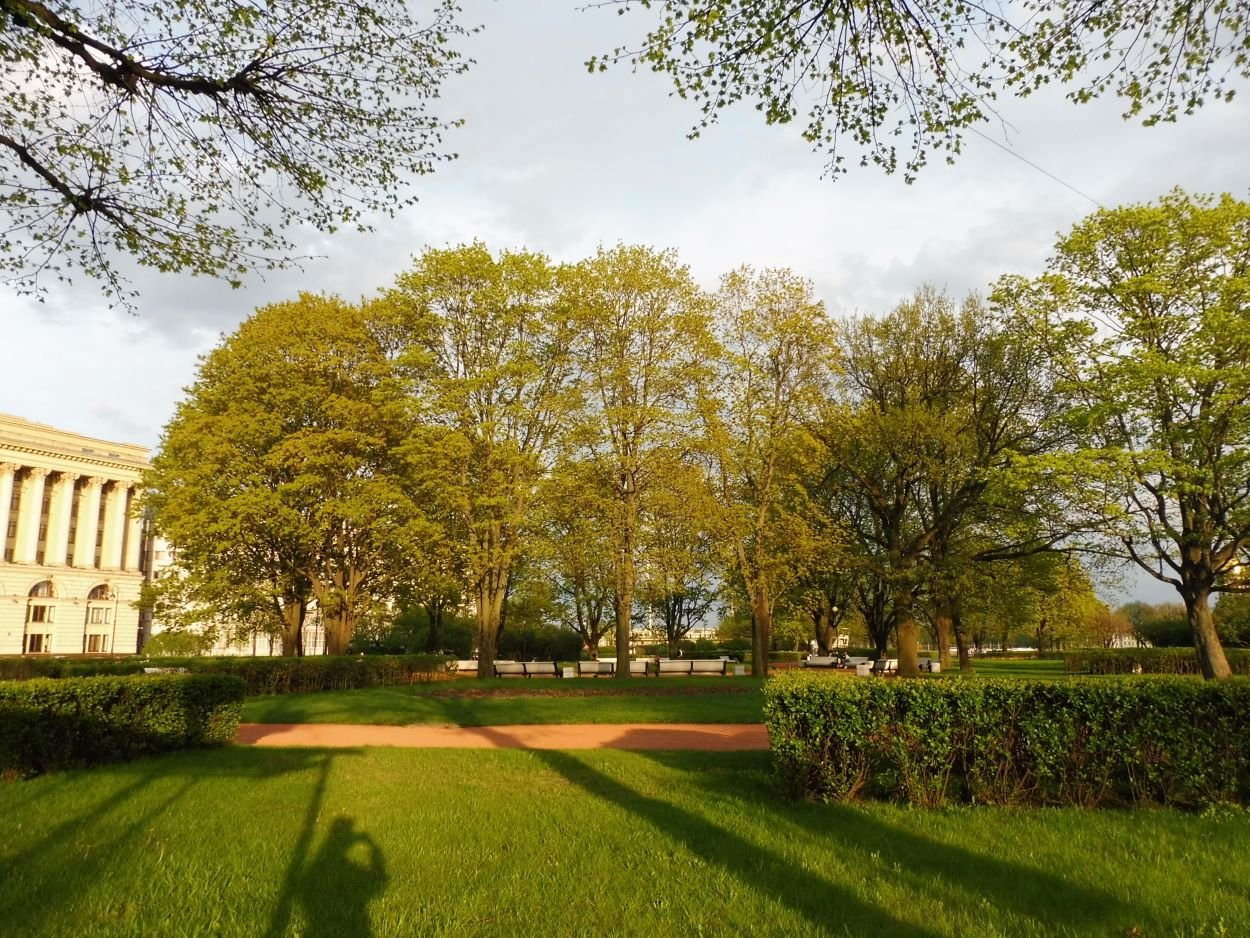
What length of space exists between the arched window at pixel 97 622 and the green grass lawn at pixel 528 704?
70636mm

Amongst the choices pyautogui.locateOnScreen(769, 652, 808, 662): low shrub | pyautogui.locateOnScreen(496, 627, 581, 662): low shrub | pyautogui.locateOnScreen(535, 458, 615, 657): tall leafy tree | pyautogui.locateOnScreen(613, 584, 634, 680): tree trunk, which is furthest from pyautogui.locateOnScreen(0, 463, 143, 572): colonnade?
pyautogui.locateOnScreen(613, 584, 634, 680): tree trunk

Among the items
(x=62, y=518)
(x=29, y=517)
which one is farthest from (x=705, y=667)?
(x=62, y=518)

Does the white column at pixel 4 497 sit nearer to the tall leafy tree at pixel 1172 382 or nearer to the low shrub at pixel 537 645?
the low shrub at pixel 537 645

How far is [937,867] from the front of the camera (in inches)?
206

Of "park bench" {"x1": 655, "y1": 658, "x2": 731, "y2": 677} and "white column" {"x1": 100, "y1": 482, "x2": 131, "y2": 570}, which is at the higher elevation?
"white column" {"x1": 100, "y1": 482, "x2": 131, "y2": 570}

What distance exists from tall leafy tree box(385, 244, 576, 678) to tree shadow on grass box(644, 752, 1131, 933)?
17927 millimetres

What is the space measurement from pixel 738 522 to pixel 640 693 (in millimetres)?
6969

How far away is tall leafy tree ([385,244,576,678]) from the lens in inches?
964

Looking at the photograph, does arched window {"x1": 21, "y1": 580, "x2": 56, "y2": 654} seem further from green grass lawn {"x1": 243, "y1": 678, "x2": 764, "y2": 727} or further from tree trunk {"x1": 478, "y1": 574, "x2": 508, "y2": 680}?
green grass lawn {"x1": 243, "y1": 678, "x2": 764, "y2": 727}

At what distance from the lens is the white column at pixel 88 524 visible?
77812mm

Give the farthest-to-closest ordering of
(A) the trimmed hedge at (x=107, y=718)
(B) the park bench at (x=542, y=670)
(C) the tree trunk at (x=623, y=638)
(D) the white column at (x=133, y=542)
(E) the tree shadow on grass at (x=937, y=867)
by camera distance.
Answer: (D) the white column at (x=133, y=542) < (B) the park bench at (x=542, y=670) < (C) the tree trunk at (x=623, y=638) < (A) the trimmed hedge at (x=107, y=718) < (E) the tree shadow on grass at (x=937, y=867)

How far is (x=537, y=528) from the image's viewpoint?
83.4 feet

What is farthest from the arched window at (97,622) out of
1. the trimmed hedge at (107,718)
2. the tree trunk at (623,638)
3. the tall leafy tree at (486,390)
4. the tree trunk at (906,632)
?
the trimmed hedge at (107,718)

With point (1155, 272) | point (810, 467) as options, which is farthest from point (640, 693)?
point (1155, 272)
